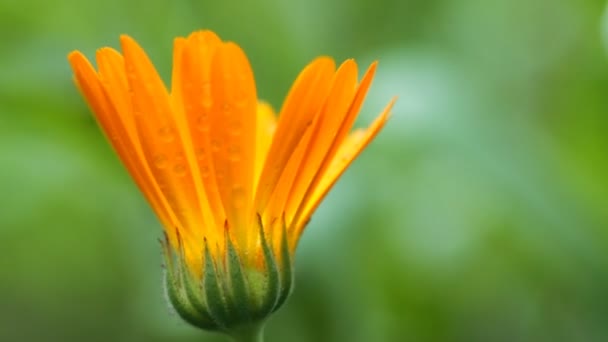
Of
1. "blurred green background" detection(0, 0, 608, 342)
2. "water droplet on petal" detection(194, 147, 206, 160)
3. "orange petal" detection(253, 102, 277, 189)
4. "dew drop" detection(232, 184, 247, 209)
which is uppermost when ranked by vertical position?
"water droplet on petal" detection(194, 147, 206, 160)

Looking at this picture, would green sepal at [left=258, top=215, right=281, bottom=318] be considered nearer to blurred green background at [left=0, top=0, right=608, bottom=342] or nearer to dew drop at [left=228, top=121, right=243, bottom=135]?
dew drop at [left=228, top=121, right=243, bottom=135]

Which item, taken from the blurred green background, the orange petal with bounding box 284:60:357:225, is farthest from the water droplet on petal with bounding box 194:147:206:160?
the blurred green background

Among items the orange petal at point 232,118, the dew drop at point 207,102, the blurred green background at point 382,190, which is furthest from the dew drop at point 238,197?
the blurred green background at point 382,190

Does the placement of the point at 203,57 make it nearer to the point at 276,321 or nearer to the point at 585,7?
the point at 276,321

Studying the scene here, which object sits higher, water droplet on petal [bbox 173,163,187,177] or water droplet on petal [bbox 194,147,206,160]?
water droplet on petal [bbox 194,147,206,160]

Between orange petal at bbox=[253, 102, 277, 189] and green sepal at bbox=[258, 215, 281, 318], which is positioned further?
orange petal at bbox=[253, 102, 277, 189]

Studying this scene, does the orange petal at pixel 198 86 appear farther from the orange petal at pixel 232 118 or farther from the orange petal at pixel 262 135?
the orange petal at pixel 262 135

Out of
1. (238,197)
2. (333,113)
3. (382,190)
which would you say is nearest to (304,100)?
(333,113)
